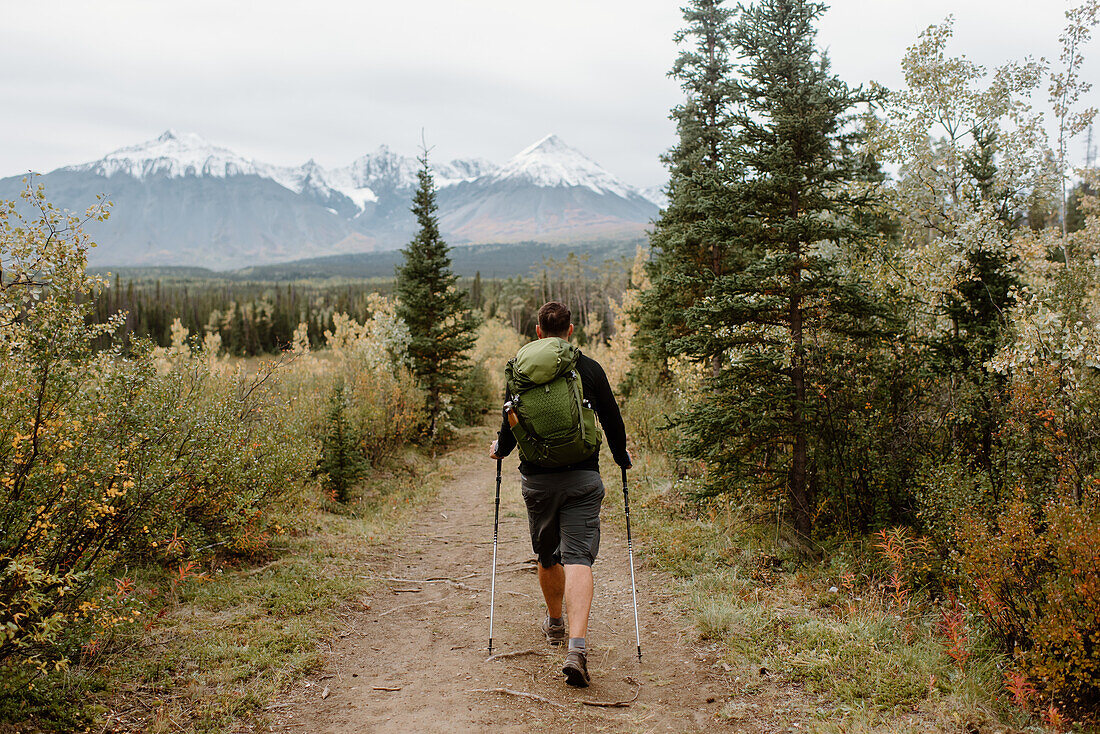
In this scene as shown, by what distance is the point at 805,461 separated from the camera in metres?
6.99

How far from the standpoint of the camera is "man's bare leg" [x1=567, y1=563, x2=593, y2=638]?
163 inches

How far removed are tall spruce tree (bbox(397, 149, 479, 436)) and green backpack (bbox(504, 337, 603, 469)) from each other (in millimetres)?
14589

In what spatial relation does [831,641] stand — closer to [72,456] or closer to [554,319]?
[554,319]

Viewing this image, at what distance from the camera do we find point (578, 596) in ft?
13.7

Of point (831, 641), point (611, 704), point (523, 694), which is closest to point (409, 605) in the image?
point (523, 694)

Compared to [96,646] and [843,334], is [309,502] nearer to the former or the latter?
[96,646]

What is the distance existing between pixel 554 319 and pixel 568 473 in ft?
3.64

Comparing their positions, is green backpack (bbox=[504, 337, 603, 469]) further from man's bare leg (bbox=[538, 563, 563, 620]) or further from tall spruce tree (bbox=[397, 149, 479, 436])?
tall spruce tree (bbox=[397, 149, 479, 436])

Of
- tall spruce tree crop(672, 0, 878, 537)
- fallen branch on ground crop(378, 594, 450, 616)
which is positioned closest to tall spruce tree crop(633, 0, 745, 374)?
tall spruce tree crop(672, 0, 878, 537)

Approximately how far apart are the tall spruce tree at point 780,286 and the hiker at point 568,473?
8.84 ft

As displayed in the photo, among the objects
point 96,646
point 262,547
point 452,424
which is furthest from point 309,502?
point 452,424

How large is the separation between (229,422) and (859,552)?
693cm

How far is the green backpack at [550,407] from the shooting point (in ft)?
13.6

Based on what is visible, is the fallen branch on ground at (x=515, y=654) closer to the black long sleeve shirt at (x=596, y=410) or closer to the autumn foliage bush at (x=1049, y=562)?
the black long sleeve shirt at (x=596, y=410)
